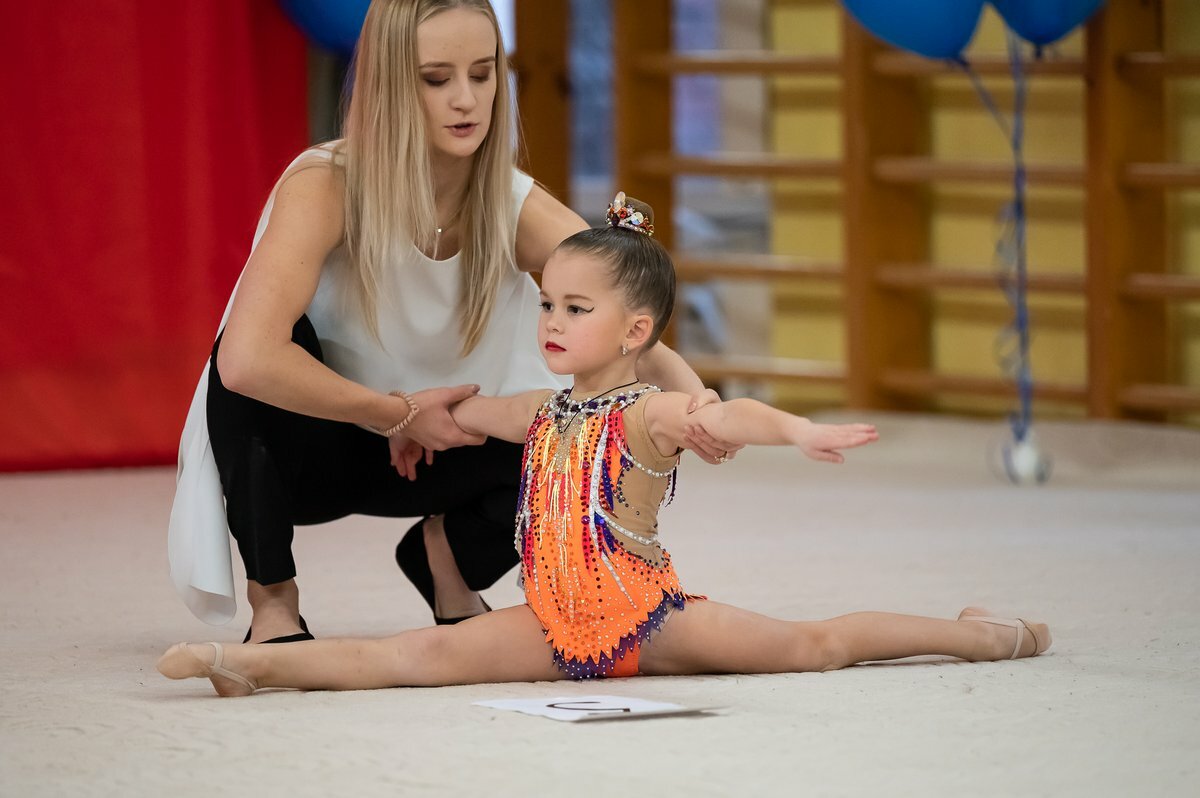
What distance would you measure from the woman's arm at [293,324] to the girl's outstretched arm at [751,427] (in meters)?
0.35

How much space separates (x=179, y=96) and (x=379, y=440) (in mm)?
2180

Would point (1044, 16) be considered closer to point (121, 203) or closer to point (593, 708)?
point (121, 203)

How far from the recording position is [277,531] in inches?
83.7

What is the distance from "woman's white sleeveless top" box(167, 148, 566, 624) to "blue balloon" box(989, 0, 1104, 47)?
1977mm

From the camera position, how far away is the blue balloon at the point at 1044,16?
388 centimetres

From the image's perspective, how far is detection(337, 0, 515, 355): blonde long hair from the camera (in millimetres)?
2105

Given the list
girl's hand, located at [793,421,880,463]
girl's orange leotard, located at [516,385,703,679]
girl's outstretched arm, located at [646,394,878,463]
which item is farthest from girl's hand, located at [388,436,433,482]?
girl's hand, located at [793,421,880,463]

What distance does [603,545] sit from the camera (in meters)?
1.95

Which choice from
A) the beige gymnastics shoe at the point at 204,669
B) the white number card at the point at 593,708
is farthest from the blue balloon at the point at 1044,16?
the beige gymnastics shoe at the point at 204,669

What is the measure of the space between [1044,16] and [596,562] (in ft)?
8.03

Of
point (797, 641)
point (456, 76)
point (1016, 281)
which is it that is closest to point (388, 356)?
point (456, 76)

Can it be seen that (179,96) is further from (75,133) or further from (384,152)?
(384,152)

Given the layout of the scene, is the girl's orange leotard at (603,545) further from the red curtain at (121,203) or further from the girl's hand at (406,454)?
the red curtain at (121,203)

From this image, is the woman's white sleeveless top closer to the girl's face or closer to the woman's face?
the woman's face
